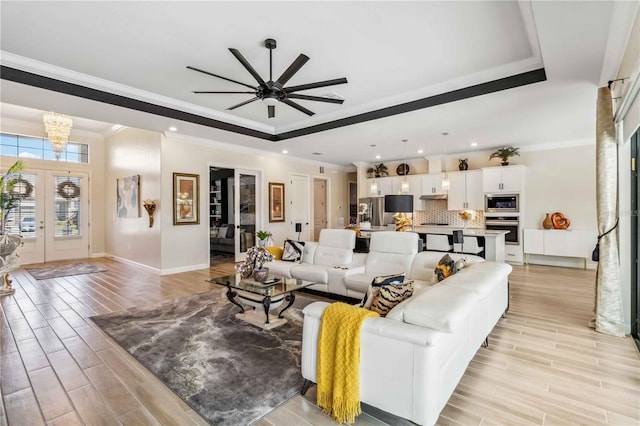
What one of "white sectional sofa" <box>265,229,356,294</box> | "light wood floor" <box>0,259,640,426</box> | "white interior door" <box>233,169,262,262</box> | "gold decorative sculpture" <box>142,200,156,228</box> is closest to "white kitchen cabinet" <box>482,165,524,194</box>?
"light wood floor" <box>0,259,640,426</box>

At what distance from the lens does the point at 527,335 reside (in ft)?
10.5

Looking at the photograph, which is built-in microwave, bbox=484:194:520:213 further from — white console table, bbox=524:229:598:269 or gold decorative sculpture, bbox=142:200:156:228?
gold decorative sculpture, bbox=142:200:156:228

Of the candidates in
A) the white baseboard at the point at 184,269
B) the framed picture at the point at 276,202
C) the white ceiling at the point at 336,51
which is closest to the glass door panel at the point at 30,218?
the white baseboard at the point at 184,269

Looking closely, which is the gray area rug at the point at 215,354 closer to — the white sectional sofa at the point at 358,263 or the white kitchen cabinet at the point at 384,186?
the white sectional sofa at the point at 358,263

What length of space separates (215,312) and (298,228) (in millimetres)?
3301

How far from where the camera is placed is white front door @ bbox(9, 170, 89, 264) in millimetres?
7555

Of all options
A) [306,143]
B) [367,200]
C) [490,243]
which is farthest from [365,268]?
[367,200]

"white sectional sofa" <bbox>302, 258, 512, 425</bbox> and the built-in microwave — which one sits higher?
the built-in microwave

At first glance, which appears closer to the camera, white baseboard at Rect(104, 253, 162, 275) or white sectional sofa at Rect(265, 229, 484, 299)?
white sectional sofa at Rect(265, 229, 484, 299)

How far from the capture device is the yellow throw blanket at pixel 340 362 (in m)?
1.83

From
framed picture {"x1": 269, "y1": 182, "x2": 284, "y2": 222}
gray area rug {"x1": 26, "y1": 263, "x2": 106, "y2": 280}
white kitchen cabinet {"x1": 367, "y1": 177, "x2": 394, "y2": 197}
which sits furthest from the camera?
white kitchen cabinet {"x1": 367, "y1": 177, "x2": 394, "y2": 197}

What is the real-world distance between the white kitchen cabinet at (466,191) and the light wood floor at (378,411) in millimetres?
3769

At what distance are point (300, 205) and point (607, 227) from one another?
6.77 m

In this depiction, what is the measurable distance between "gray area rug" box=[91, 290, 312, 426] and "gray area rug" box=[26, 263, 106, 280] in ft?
11.5
